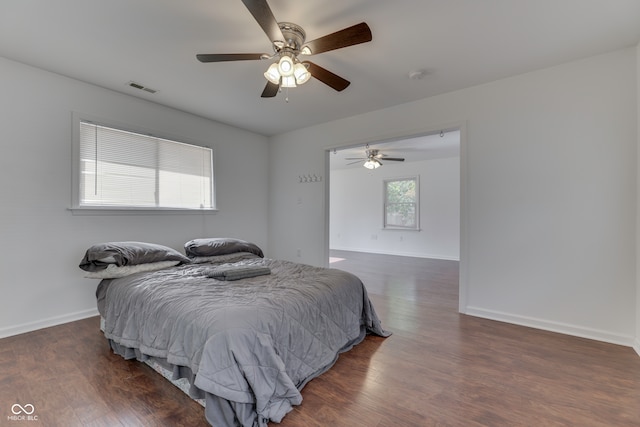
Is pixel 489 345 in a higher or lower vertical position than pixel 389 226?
lower

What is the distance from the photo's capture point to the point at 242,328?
5.13 ft

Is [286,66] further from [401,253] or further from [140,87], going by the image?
[401,253]

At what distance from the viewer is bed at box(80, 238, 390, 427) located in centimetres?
148

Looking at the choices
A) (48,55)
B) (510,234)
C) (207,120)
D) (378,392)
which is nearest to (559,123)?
(510,234)

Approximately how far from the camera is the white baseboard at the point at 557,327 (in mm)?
2532

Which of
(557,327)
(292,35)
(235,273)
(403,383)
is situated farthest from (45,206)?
(557,327)

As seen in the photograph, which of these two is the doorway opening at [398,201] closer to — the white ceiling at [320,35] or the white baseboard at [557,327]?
the white ceiling at [320,35]

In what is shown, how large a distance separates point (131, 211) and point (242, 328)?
2764 mm

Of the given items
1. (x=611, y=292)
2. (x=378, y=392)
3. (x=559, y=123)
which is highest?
(x=559, y=123)

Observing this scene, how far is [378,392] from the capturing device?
1.84 m

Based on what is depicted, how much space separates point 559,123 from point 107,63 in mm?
4404

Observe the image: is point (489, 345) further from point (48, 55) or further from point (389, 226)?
point (389, 226)

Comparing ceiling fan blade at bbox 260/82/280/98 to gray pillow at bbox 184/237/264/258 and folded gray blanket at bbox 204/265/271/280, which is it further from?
gray pillow at bbox 184/237/264/258

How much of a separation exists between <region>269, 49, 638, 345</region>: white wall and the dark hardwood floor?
35 cm
